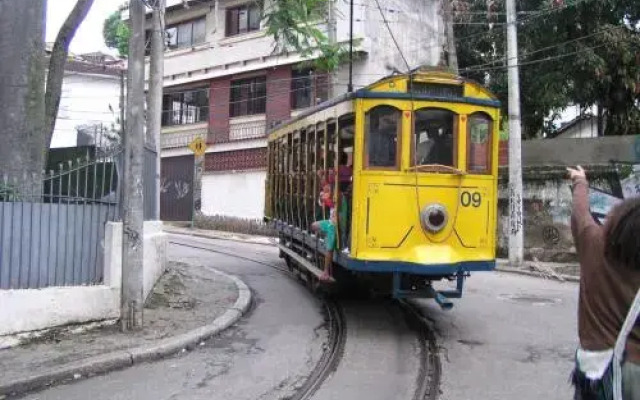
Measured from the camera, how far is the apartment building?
25500 mm

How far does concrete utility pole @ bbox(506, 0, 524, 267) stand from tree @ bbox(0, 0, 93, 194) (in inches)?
444

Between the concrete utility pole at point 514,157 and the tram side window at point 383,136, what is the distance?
27.8 feet

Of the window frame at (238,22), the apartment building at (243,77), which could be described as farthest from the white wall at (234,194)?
the window frame at (238,22)

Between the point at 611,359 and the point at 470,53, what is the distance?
2353 cm

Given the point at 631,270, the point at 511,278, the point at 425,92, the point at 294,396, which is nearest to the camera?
the point at 631,270

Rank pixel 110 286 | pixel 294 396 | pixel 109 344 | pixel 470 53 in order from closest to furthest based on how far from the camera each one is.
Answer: pixel 294 396 < pixel 109 344 < pixel 110 286 < pixel 470 53

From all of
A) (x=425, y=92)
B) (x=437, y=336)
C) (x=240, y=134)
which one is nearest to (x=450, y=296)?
(x=437, y=336)

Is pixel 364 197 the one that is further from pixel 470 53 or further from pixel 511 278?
pixel 470 53

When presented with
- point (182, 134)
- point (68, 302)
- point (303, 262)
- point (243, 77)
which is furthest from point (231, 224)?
point (68, 302)

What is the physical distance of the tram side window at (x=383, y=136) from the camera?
→ 29.7ft

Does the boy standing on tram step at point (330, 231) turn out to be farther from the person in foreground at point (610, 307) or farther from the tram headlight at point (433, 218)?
the person in foreground at point (610, 307)

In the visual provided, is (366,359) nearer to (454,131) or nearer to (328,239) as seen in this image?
(328,239)

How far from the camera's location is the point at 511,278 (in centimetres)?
1535

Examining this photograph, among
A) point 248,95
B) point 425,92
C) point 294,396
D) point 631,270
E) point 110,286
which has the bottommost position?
point 294,396
